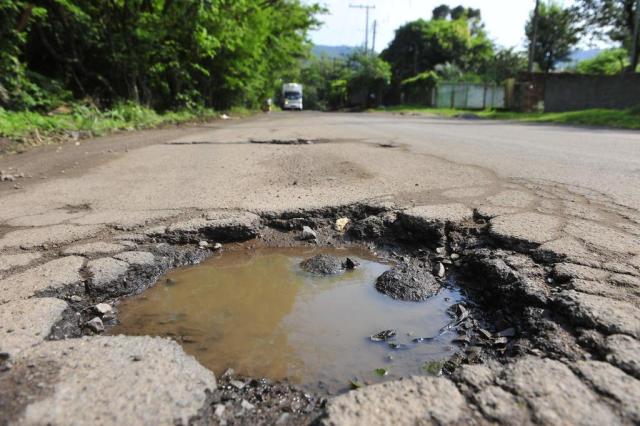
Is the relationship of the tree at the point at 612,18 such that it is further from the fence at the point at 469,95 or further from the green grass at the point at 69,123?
the green grass at the point at 69,123

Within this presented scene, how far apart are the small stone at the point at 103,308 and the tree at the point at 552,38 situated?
37667 mm

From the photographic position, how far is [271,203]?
380cm

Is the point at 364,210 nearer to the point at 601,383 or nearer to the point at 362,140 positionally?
the point at 601,383

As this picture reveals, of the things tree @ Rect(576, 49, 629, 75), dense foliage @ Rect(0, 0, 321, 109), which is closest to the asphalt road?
dense foliage @ Rect(0, 0, 321, 109)

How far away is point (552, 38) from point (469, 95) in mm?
10601

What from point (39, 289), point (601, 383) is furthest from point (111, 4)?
point (601, 383)

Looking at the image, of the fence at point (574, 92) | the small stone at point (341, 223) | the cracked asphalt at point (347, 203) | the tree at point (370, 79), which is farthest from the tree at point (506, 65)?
the small stone at point (341, 223)

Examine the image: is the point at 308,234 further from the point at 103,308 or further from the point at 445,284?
the point at 103,308

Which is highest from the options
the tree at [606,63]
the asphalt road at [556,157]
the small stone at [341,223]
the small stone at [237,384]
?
the tree at [606,63]

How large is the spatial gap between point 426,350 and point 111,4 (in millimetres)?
13165

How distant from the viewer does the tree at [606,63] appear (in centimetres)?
3625

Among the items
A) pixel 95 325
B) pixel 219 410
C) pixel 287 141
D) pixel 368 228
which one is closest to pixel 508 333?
pixel 219 410

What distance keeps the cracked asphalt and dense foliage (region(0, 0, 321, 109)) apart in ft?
14.9

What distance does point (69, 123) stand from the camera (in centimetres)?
882
